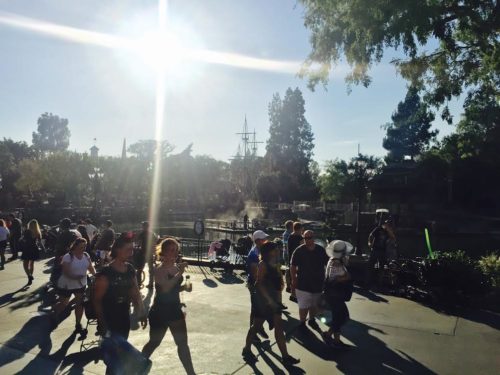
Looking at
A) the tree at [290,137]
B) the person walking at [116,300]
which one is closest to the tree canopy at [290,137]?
the tree at [290,137]

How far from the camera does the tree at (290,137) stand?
8081 cm

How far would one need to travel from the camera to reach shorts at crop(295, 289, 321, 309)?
707cm

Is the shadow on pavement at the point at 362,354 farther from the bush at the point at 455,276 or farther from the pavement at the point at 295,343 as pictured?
the bush at the point at 455,276

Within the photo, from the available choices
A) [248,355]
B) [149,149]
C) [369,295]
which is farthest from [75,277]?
[149,149]

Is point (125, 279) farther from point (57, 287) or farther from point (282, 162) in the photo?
point (282, 162)

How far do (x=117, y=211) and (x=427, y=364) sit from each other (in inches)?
2440

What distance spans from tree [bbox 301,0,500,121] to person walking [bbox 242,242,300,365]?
7.62 meters

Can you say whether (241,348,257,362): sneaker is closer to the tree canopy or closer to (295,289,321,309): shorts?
(295,289,321,309): shorts

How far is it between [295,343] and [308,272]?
1150 mm

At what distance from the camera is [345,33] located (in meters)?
12.7

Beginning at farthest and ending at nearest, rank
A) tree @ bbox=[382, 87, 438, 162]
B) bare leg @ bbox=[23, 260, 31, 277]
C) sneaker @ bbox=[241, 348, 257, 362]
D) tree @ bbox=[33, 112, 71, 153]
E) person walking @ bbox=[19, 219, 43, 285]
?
tree @ bbox=[33, 112, 71, 153] < tree @ bbox=[382, 87, 438, 162] < bare leg @ bbox=[23, 260, 31, 277] < person walking @ bbox=[19, 219, 43, 285] < sneaker @ bbox=[241, 348, 257, 362]

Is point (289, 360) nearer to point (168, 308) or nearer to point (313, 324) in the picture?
point (313, 324)

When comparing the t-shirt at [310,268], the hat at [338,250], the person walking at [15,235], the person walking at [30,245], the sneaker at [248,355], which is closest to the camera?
the sneaker at [248,355]

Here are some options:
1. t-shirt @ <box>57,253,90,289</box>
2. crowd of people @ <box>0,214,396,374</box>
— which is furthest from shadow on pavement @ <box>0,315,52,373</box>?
t-shirt @ <box>57,253,90,289</box>
